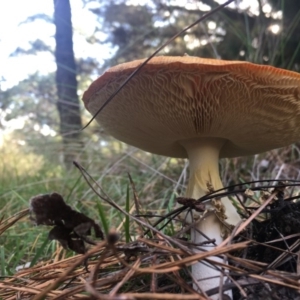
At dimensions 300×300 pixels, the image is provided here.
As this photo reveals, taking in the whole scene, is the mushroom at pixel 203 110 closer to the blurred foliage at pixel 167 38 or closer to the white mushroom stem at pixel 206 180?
the white mushroom stem at pixel 206 180

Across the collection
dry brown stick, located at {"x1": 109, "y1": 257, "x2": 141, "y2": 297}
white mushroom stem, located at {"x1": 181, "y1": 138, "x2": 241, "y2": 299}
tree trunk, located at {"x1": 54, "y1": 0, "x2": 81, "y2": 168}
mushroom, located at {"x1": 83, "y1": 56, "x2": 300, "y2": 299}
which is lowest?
dry brown stick, located at {"x1": 109, "y1": 257, "x2": 141, "y2": 297}

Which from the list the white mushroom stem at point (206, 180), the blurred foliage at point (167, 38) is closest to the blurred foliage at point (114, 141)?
the blurred foliage at point (167, 38)

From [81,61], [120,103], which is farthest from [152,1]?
[120,103]

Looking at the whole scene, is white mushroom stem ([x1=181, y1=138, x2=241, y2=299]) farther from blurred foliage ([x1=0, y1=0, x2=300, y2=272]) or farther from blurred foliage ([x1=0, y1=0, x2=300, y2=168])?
blurred foliage ([x1=0, y1=0, x2=300, y2=168])

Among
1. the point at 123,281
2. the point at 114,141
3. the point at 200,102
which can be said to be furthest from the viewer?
the point at 114,141

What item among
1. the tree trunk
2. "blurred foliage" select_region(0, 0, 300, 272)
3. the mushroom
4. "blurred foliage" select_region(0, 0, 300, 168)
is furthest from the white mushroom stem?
the tree trunk

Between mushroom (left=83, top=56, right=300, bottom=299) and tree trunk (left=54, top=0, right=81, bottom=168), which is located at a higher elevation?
tree trunk (left=54, top=0, right=81, bottom=168)

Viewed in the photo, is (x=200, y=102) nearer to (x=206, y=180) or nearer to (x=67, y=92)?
(x=206, y=180)

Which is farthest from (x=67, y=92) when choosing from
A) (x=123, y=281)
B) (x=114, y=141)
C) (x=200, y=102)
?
(x=123, y=281)
